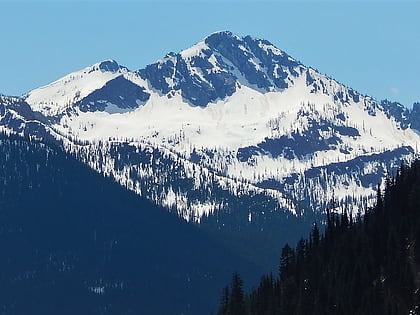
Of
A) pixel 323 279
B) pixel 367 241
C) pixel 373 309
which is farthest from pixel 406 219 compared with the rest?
pixel 373 309

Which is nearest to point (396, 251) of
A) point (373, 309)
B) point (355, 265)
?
point (355, 265)

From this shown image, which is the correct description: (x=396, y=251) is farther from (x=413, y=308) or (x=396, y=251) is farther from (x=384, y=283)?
(x=413, y=308)

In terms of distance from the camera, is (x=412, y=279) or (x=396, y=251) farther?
(x=396, y=251)

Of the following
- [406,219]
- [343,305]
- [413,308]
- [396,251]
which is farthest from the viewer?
[406,219]

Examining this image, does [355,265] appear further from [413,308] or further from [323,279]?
[413,308]

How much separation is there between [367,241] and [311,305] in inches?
851

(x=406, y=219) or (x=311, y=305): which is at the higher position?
(x=406, y=219)

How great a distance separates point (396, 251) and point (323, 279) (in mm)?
15275

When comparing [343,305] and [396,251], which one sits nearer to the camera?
[343,305]

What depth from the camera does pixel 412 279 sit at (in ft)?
557

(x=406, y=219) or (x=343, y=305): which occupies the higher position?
(x=406, y=219)

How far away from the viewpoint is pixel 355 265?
611 feet

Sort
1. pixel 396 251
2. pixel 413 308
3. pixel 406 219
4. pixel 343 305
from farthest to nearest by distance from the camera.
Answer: pixel 406 219
pixel 396 251
pixel 343 305
pixel 413 308

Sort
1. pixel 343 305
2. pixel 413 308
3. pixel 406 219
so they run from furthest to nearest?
1. pixel 406 219
2. pixel 343 305
3. pixel 413 308
